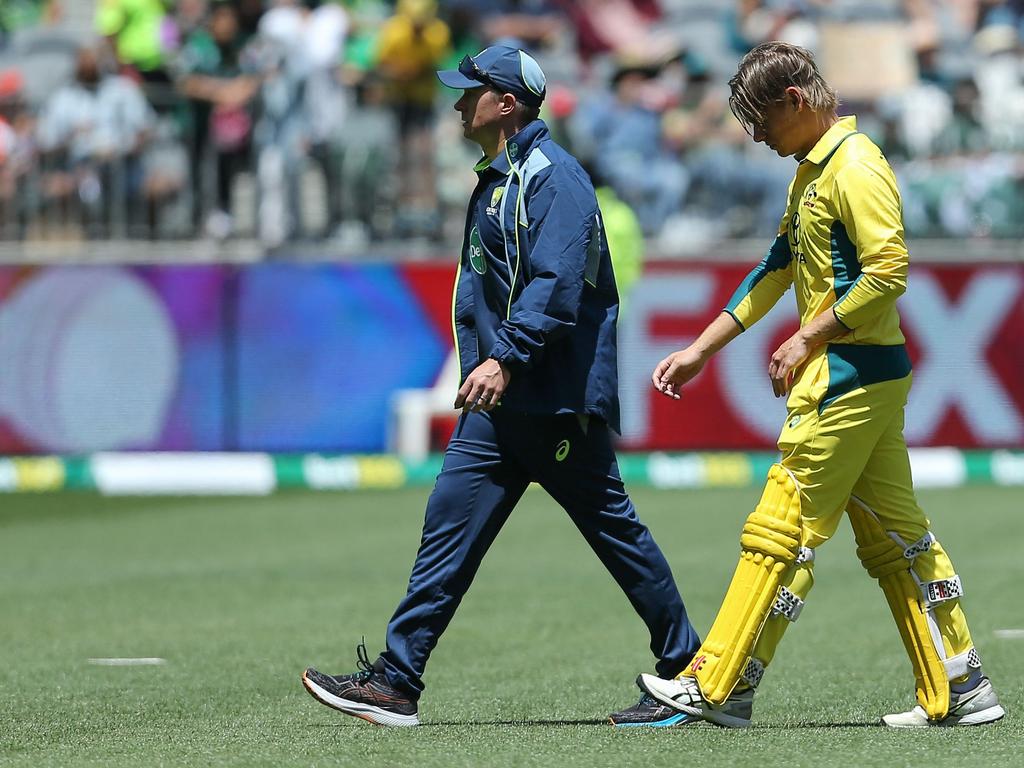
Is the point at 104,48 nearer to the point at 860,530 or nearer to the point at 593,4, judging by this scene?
the point at 593,4

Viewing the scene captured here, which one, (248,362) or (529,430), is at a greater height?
(529,430)

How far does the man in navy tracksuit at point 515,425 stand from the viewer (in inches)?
235

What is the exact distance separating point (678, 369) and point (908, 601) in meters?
1.04

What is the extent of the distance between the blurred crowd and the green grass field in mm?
3269

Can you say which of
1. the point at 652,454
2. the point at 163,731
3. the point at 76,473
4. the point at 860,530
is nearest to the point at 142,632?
the point at 163,731

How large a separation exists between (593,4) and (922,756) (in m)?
15.4

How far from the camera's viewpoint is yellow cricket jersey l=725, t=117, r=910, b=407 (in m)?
5.48

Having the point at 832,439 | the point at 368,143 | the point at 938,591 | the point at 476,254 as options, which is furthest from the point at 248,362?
the point at 832,439

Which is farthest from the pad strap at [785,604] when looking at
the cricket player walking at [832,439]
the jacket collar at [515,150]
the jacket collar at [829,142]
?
the jacket collar at [515,150]

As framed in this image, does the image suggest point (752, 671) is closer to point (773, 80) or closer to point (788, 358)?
point (788, 358)

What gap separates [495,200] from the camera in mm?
6000

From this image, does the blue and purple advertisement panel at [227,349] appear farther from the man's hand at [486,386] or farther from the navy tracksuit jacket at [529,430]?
the man's hand at [486,386]

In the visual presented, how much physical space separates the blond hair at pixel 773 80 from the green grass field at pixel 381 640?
6.37ft

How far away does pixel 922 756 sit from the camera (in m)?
5.29
